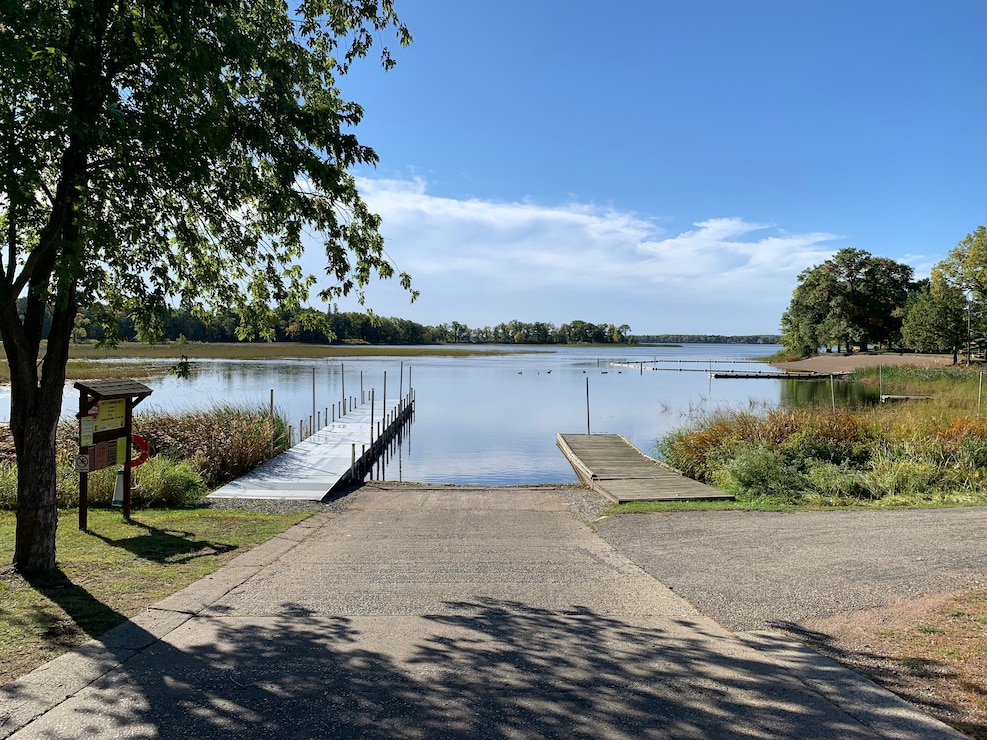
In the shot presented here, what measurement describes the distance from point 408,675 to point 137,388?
6.32m

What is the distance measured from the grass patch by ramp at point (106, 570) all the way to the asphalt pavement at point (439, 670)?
0.76 ft

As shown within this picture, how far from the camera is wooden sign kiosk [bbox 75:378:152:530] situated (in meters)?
7.36

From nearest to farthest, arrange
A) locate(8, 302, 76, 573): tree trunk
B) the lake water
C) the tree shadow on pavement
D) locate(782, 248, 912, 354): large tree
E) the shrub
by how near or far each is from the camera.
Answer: the tree shadow on pavement < locate(8, 302, 76, 573): tree trunk < the shrub < the lake water < locate(782, 248, 912, 354): large tree

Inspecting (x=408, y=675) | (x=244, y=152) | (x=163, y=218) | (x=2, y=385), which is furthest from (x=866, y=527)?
(x=2, y=385)

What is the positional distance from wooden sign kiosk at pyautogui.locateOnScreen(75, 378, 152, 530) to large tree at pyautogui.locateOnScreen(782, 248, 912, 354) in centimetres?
8223

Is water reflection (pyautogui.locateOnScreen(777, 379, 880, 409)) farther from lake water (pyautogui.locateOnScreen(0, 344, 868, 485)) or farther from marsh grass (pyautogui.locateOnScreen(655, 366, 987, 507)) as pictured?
marsh grass (pyautogui.locateOnScreen(655, 366, 987, 507))

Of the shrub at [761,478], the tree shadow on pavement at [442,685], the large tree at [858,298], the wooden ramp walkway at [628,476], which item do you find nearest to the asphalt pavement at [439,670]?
the tree shadow on pavement at [442,685]

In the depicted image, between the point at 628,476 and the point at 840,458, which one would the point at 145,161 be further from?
the point at 840,458

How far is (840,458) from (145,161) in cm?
1277

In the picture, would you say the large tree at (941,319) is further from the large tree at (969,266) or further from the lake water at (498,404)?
the lake water at (498,404)

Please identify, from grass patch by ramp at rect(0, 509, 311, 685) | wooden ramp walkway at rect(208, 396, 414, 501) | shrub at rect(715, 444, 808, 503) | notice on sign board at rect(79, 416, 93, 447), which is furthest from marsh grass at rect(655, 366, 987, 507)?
notice on sign board at rect(79, 416, 93, 447)

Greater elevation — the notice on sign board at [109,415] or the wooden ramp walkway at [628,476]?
the notice on sign board at [109,415]

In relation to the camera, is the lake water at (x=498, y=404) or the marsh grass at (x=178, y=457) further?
the lake water at (x=498, y=404)

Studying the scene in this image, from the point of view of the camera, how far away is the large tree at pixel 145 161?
440 centimetres
